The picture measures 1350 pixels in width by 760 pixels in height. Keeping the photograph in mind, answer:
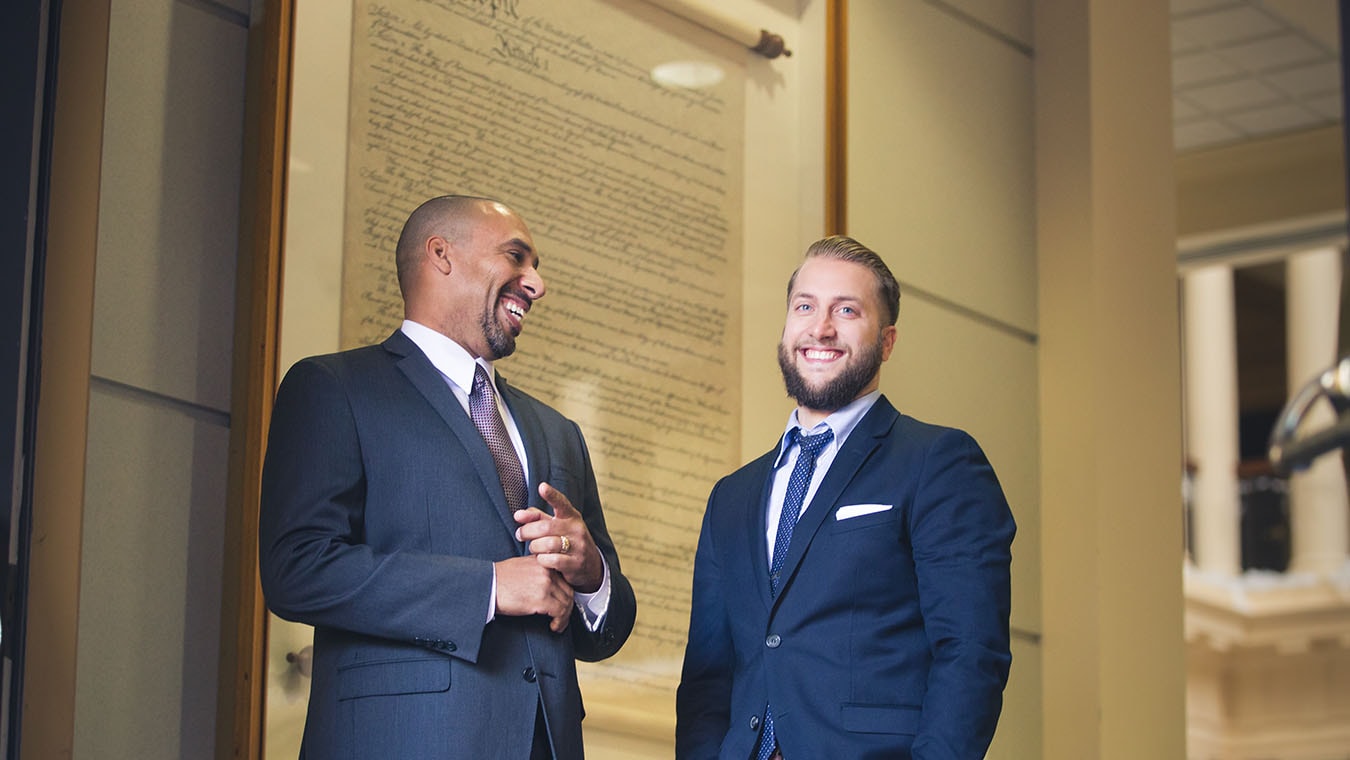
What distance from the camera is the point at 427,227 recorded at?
3396 millimetres

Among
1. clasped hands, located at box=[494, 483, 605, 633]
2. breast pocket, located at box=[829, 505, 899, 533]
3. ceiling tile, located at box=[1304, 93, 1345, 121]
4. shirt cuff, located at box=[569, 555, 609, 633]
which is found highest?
ceiling tile, located at box=[1304, 93, 1345, 121]

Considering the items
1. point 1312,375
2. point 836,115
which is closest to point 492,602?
point 836,115

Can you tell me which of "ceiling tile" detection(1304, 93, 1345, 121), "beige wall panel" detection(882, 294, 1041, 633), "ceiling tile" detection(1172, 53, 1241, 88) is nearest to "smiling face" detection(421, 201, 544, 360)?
"beige wall panel" detection(882, 294, 1041, 633)

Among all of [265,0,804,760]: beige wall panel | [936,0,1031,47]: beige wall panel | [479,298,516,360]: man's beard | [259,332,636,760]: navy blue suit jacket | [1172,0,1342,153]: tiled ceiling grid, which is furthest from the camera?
[1172,0,1342,153]: tiled ceiling grid

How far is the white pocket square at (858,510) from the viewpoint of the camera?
3285 mm

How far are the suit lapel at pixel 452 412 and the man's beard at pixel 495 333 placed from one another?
12 cm

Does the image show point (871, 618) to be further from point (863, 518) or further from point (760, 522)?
point (760, 522)

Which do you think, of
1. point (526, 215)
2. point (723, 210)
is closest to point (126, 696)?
point (526, 215)

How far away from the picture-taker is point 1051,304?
5703 mm

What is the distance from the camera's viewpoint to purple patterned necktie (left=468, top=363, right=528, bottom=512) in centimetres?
323

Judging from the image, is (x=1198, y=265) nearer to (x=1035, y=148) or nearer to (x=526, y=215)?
(x=1035, y=148)

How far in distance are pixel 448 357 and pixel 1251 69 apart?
6372 millimetres

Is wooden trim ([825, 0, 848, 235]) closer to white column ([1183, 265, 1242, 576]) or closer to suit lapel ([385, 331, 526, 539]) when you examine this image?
suit lapel ([385, 331, 526, 539])

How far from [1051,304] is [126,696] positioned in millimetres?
3227
